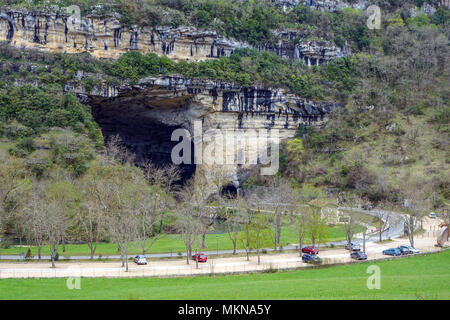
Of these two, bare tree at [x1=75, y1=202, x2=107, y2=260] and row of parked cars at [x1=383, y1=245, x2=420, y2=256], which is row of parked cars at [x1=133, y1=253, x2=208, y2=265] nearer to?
bare tree at [x1=75, y1=202, x2=107, y2=260]

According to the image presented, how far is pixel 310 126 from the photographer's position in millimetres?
93750

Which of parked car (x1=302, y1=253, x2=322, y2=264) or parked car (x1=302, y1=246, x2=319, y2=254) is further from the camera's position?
parked car (x1=302, y1=246, x2=319, y2=254)

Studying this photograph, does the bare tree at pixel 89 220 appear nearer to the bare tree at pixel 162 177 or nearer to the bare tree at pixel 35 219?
the bare tree at pixel 35 219

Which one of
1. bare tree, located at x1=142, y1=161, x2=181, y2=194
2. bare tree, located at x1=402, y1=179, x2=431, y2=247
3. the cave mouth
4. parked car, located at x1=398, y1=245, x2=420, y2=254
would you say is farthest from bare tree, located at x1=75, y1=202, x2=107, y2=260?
the cave mouth

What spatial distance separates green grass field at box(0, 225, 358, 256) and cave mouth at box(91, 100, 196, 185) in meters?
36.9

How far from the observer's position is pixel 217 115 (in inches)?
3519

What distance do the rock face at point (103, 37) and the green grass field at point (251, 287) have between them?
6168 centimetres

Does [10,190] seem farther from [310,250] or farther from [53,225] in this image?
[310,250]

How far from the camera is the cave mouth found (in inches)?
3580

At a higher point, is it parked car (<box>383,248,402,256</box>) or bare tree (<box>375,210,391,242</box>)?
parked car (<box>383,248,402,256</box>)

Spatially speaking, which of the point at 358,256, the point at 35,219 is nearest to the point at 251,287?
the point at 358,256

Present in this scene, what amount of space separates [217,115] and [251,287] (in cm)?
6197

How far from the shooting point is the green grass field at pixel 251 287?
2666 cm
